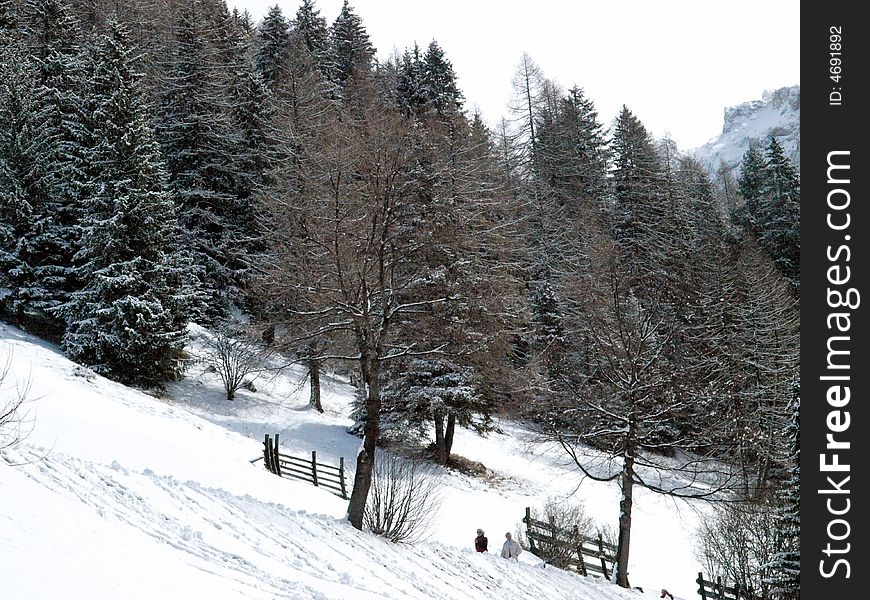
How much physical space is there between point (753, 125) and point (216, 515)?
178113mm

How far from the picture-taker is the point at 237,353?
82.5 feet

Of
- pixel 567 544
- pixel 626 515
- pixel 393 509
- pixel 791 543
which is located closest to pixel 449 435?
pixel 567 544

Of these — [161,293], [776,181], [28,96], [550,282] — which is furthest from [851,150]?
[776,181]

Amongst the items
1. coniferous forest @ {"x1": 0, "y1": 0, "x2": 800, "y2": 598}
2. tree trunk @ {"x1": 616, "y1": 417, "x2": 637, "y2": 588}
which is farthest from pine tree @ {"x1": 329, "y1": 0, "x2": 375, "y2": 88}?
tree trunk @ {"x1": 616, "y1": 417, "x2": 637, "y2": 588}

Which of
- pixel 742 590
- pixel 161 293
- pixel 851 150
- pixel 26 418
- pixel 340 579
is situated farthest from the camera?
pixel 161 293

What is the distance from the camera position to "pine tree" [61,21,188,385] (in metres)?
22.3

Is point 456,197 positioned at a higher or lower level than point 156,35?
lower

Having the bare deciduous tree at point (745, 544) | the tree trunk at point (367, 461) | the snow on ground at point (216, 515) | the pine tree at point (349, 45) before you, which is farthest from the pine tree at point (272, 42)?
the bare deciduous tree at point (745, 544)

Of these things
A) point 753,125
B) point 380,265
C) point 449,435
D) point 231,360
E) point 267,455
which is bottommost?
point 449,435

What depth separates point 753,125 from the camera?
158000mm

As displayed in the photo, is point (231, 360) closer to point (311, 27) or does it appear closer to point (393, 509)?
point (393, 509)

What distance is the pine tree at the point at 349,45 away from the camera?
1884 inches

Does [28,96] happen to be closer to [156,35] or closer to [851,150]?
[156,35]

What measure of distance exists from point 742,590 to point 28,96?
32.3 m
